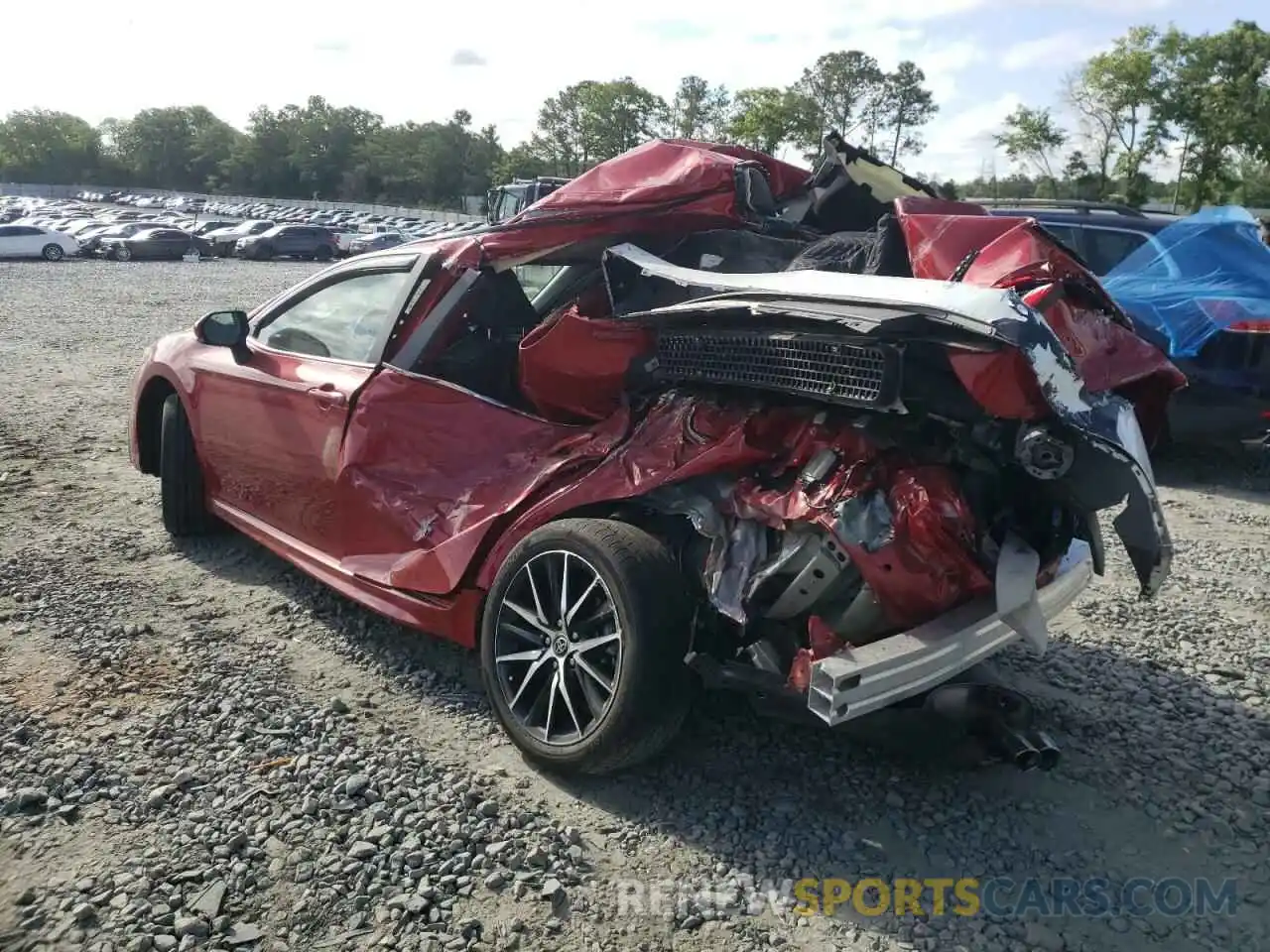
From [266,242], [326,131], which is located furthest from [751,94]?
[326,131]

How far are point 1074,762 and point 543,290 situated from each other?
2.68 meters

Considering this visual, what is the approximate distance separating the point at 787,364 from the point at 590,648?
1.04m

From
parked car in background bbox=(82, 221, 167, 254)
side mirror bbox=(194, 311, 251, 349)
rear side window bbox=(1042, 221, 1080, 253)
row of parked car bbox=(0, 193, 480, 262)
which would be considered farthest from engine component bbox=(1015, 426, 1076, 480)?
parked car in background bbox=(82, 221, 167, 254)

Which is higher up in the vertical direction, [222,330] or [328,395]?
[222,330]

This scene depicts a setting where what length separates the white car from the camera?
104ft

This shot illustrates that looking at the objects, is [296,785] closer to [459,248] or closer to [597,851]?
[597,851]

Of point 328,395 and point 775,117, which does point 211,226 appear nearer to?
point 775,117

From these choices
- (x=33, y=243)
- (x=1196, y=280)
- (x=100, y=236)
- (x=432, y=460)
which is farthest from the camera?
(x=100, y=236)

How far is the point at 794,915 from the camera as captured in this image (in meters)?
2.56

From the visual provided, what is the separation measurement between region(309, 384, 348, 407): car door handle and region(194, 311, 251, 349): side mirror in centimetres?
73

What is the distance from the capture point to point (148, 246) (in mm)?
34500

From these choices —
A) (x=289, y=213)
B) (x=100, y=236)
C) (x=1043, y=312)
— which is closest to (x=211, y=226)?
(x=100, y=236)

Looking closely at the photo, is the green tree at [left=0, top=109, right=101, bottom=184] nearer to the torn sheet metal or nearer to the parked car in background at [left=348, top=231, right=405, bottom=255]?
the parked car in background at [left=348, top=231, right=405, bottom=255]

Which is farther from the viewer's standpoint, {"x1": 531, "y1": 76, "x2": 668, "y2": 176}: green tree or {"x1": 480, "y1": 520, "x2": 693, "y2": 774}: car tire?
{"x1": 531, "y1": 76, "x2": 668, "y2": 176}: green tree
